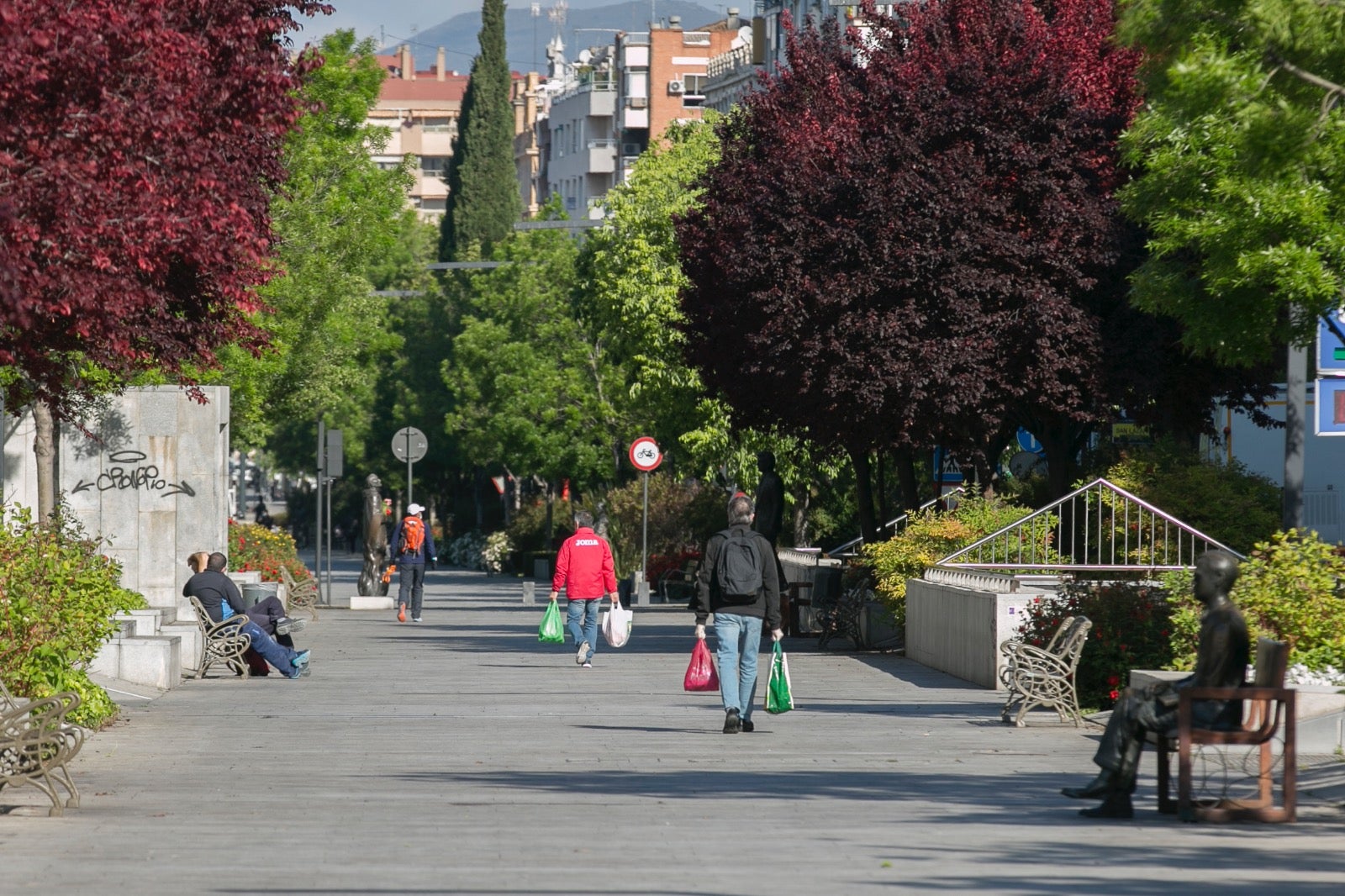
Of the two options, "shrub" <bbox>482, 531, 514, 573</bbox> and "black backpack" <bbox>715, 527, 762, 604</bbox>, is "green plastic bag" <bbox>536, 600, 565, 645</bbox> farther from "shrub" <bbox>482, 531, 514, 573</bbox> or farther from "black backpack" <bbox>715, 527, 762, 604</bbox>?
"shrub" <bbox>482, 531, 514, 573</bbox>

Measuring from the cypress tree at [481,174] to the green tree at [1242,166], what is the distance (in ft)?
262

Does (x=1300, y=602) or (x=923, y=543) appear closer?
(x=1300, y=602)

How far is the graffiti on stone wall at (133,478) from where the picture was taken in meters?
29.5

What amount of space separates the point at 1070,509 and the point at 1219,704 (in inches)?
487

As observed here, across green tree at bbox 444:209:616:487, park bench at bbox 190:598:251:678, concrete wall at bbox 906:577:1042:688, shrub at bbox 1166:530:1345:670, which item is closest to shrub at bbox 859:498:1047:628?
concrete wall at bbox 906:577:1042:688

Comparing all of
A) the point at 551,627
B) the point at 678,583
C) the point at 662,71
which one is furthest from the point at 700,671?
the point at 662,71

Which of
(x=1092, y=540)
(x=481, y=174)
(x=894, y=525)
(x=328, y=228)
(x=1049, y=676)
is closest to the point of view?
(x=1049, y=676)

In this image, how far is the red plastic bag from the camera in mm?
18766

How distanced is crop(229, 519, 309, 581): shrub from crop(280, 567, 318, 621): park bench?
0.30 metres

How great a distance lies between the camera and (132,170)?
541 inches

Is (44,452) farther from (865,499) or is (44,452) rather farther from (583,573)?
(865,499)

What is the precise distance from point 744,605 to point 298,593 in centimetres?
2174

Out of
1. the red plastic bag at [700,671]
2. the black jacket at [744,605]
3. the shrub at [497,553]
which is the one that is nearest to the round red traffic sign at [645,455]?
the shrub at [497,553]

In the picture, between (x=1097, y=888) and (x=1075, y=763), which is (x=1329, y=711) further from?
(x=1097, y=888)
